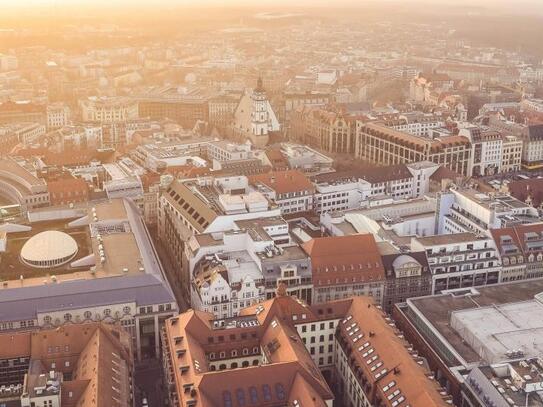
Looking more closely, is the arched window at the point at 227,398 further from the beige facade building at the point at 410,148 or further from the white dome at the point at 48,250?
the beige facade building at the point at 410,148

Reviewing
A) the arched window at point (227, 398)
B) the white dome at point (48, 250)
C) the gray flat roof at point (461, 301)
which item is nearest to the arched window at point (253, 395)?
the arched window at point (227, 398)

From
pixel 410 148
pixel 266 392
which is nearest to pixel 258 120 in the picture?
pixel 410 148

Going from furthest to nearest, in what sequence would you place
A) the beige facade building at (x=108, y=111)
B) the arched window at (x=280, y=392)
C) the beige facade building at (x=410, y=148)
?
the beige facade building at (x=108, y=111), the beige facade building at (x=410, y=148), the arched window at (x=280, y=392)

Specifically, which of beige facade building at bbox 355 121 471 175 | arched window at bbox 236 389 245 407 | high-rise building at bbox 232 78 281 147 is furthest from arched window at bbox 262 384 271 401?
high-rise building at bbox 232 78 281 147

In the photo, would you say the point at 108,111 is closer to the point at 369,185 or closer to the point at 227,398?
the point at 369,185

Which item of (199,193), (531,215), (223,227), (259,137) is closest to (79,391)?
(223,227)

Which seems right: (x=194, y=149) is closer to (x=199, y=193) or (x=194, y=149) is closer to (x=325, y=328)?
(x=199, y=193)

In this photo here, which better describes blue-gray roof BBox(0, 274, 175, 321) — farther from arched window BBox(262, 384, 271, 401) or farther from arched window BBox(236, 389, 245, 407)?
arched window BBox(262, 384, 271, 401)
